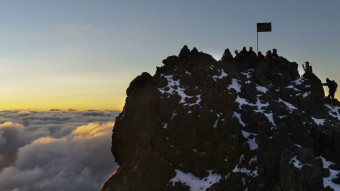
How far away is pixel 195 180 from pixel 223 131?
7909 millimetres

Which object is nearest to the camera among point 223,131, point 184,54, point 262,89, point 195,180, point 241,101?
point 195,180

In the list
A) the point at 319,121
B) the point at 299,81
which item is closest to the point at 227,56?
the point at 299,81

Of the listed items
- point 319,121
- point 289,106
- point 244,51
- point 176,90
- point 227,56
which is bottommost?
point 319,121

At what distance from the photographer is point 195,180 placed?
60.7 m

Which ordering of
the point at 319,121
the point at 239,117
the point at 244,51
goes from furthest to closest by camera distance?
the point at 244,51 < the point at 319,121 < the point at 239,117

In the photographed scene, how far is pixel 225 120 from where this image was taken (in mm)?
62188

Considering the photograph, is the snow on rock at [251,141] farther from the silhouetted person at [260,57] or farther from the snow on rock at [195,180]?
the silhouetted person at [260,57]

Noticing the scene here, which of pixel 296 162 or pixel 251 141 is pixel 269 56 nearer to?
pixel 251 141

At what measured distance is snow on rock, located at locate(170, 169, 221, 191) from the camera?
5922 cm

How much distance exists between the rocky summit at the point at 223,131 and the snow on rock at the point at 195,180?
0.47ft

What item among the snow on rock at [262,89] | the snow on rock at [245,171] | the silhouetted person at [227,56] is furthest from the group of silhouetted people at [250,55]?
the snow on rock at [245,171]

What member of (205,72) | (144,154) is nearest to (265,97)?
(205,72)

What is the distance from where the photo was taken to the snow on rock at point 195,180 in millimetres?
59219

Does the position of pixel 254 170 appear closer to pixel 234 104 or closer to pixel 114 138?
pixel 234 104
